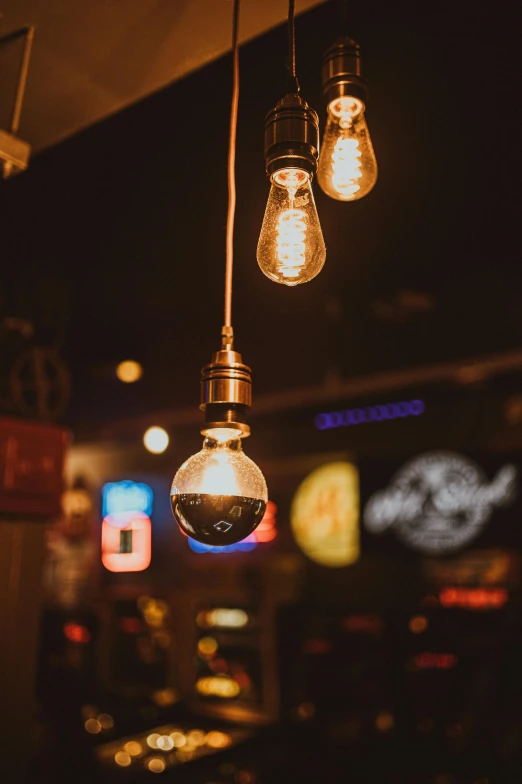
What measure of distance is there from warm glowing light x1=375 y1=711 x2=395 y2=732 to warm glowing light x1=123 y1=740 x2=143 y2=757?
6.17 feet

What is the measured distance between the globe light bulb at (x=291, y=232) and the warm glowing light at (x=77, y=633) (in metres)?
6.87

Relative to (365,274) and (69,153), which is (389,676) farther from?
(69,153)

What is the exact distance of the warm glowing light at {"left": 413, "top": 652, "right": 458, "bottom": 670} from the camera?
17.3 feet

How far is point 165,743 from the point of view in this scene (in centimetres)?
536

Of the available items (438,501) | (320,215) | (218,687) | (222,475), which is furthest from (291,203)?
(218,687)

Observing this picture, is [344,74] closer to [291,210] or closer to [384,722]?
[291,210]

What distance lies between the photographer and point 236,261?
3.88 metres

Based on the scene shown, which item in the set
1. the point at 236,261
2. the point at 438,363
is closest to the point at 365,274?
the point at 236,261

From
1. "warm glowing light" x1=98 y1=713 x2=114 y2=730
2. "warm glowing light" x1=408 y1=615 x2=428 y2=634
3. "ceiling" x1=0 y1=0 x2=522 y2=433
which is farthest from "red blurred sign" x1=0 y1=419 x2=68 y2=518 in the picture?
"warm glowing light" x1=408 y1=615 x2=428 y2=634

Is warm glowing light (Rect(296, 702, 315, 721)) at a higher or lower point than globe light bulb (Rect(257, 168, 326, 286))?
lower

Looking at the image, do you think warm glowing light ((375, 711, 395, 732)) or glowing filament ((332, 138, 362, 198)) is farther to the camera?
warm glowing light ((375, 711, 395, 732))

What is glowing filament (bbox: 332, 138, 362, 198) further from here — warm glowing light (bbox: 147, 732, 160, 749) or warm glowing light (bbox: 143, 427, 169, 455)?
warm glowing light (bbox: 143, 427, 169, 455)

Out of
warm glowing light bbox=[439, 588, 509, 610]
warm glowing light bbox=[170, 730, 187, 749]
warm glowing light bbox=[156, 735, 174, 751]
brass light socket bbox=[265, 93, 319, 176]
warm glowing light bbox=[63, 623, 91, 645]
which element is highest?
brass light socket bbox=[265, 93, 319, 176]

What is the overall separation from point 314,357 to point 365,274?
1679 millimetres
